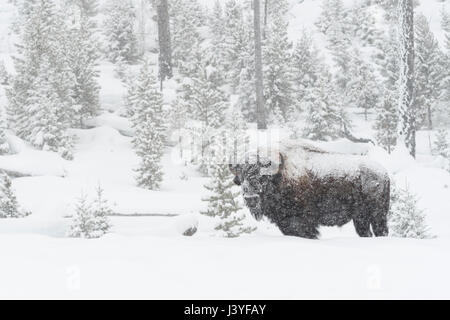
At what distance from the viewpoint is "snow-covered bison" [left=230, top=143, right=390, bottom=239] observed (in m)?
5.73

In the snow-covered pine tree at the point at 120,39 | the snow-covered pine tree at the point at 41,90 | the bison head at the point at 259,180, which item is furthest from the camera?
the snow-covered pine tree at the point at 120,39

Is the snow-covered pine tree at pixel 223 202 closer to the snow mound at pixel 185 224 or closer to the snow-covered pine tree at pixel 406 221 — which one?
the snow mound at pixel 185 224

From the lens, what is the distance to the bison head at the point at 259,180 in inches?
225

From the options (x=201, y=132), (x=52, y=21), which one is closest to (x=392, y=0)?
(x=201, y=132)

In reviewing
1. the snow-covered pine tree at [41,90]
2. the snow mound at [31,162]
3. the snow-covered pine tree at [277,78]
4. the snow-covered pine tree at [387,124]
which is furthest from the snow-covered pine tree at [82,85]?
the snow-covered pine tree at [387,124]

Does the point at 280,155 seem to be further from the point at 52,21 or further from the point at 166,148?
the point at 52,21

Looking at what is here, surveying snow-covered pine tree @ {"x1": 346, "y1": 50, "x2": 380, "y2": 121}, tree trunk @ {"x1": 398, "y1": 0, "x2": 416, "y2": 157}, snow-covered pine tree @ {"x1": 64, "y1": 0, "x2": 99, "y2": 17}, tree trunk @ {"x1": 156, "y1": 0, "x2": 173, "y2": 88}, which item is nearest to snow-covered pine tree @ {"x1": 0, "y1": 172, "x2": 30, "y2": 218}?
tree trunk @ {"x1": 398, "y1": 0, "x2": 416, "y2": 157}

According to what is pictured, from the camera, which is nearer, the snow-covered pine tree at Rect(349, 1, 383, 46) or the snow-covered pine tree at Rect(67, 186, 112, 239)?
the snow-covered pine tree at Rect(67, 186, 112, 239)

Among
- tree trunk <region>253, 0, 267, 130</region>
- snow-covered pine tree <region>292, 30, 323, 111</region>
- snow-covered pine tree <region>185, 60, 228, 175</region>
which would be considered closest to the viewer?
snow-covered pine tree <region>185, 60, 228, 175</region>

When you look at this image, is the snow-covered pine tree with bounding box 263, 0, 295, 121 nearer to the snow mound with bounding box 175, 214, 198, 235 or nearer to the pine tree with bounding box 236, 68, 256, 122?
the pine tree with bounding box 236, 68, 256, 122

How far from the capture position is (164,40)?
24.5 meters

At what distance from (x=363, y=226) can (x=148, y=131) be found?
1181 cm

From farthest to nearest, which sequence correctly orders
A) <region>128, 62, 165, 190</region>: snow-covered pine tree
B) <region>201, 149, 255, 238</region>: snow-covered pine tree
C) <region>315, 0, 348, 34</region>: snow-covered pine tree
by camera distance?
<region>315, 0, 348, 34</region>: snow-covered pine tree
<region>128, 62, 165, 190</region>: snow-covered pine tree
<region>201, 149, 255, 238</region>: snow-covered pine tree

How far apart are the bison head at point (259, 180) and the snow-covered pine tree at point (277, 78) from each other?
18.0 metres
